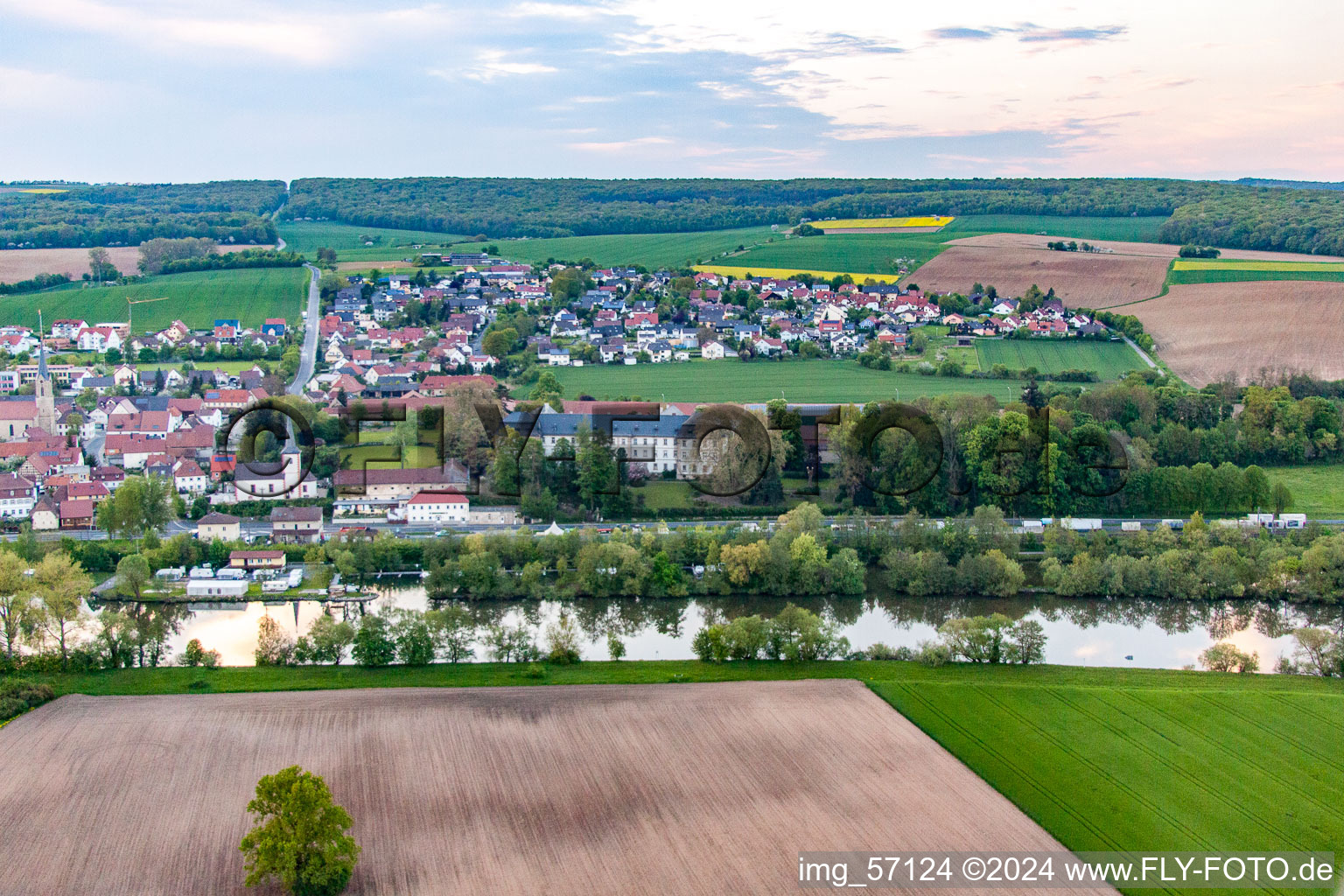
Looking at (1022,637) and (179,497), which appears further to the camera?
(179,497)

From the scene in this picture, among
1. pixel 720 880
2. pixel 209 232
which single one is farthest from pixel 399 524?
pixel 209 232

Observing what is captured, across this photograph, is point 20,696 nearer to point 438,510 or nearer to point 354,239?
point 438,510

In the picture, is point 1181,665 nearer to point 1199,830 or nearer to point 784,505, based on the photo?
point 1199,830

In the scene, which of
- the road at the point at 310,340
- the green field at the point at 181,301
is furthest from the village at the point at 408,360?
the green field at the point at 181,301

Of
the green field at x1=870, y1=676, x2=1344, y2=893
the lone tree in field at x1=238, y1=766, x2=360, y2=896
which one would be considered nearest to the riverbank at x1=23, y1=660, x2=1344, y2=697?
the green field at x1=870, y1=676, x2=1344, y2=893

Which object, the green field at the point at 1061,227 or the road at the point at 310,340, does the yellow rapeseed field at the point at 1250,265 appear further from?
the road at the point at 310,340

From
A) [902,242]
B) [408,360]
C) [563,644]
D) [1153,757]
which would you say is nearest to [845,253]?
[902,242]

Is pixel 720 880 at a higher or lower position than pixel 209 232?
lower
